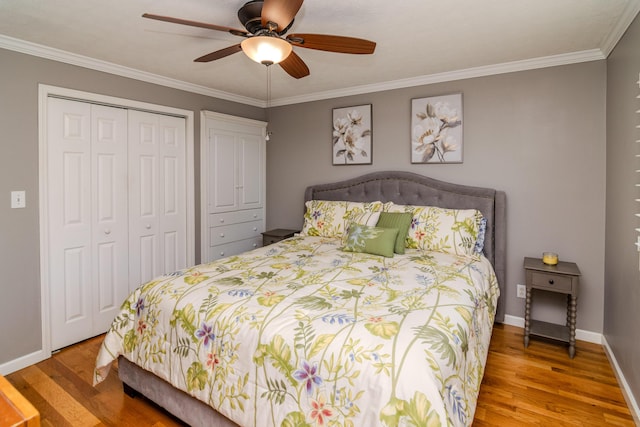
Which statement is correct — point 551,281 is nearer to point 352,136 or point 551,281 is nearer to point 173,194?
point 352,136

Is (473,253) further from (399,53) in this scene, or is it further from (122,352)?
(122,352)

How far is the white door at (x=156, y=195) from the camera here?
3266 mm

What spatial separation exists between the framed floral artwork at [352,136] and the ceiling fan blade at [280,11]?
214cm

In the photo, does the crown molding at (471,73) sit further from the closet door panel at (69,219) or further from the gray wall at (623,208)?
the closet door panel at (69,219)

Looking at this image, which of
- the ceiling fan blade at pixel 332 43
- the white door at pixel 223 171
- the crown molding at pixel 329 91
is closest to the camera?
A: the ceiling fan blade at pixel 332 43

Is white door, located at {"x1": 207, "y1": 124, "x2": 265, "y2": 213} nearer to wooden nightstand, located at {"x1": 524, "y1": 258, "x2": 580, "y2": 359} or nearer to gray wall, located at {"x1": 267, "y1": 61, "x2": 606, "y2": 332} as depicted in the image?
gray wall, located at {"x1": 267, "y1": 61, "x2": 606, "y2": 332}

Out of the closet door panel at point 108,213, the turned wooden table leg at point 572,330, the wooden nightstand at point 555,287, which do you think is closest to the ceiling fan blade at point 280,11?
the closet door panel at point 108,213

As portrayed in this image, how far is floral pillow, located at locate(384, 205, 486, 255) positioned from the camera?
288 cm

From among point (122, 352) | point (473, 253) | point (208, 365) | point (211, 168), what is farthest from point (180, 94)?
point (473, 253)

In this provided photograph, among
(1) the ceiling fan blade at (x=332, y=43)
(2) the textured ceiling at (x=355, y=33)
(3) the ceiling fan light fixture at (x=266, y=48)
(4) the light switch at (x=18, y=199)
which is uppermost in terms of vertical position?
(2) the textured ceiling at (x=355, y=33)

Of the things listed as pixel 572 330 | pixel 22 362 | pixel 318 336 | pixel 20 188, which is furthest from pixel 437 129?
pixel 22 362

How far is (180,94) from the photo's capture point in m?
3.58

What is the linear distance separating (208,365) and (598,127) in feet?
10.7

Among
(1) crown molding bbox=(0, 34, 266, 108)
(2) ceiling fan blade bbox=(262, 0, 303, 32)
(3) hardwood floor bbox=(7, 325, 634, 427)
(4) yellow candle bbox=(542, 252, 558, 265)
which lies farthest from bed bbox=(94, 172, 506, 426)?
(1) crown molding bbox=(0, 34, 266, 108)
